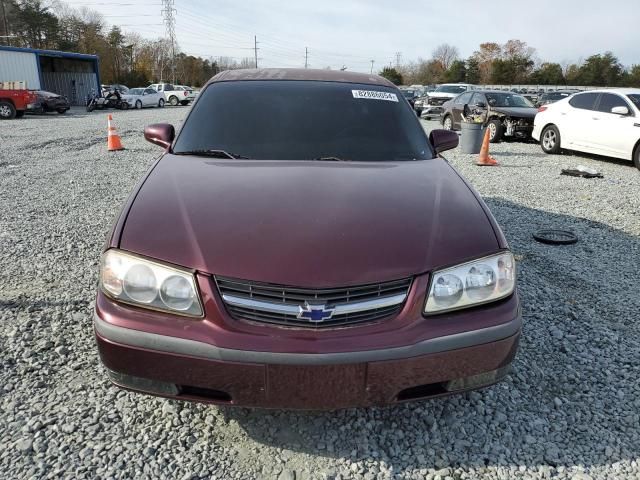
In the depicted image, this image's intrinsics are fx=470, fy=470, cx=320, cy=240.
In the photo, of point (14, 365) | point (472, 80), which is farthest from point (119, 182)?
point (472, 80)

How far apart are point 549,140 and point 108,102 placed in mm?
26778

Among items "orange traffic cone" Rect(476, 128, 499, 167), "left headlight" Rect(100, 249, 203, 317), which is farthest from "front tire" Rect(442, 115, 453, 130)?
"left headlight" Rect(100, 249, 203, 317)

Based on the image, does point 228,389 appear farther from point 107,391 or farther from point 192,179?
point 192,179

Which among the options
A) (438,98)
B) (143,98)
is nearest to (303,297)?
(438,98)

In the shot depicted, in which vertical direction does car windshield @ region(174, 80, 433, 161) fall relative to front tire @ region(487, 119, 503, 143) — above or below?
above

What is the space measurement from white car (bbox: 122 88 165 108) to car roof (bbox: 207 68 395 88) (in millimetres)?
30531

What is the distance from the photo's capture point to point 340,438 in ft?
6.94

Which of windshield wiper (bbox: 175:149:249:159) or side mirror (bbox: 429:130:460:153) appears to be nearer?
windshield wiper (bbox: 175:149:249:159)

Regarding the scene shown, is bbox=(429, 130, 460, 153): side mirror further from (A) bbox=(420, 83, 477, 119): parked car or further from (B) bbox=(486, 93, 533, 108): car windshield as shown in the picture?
(A) bbox=(420, 83, 477, 119): parked car

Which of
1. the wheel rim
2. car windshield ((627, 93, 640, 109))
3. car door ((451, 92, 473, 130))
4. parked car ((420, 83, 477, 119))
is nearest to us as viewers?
car windshield ((627, 93, 640, 109))

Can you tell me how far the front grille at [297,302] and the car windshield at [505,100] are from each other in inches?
Result: 505

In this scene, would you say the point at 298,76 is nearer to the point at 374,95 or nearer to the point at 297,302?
the point at 374,95

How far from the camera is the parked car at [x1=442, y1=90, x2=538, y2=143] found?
12.5 metres

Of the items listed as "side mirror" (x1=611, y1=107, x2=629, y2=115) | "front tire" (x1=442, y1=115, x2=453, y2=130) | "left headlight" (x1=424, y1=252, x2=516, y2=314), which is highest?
"side mirror" (x1=611, y1=107, x2=629, y2=115)
